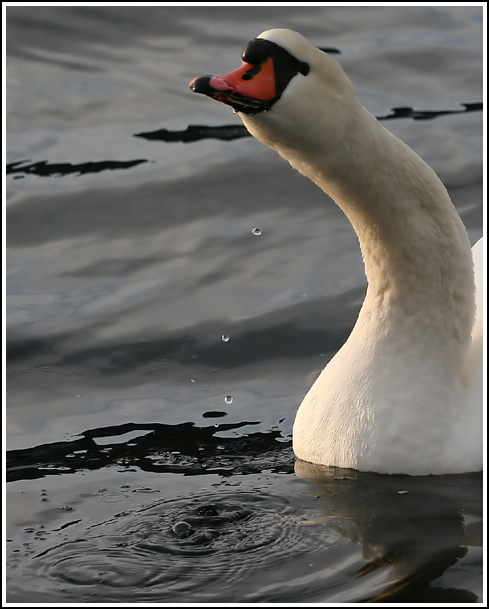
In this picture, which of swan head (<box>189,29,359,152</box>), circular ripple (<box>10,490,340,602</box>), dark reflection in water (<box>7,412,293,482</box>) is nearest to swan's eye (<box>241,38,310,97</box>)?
swan head (<box>189,29,359,152</box>)

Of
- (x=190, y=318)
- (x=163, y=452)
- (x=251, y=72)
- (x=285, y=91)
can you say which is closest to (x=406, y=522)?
(x=163, y=452)

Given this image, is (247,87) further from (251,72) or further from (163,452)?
(163,452)

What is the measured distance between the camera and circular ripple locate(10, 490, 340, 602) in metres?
5.19

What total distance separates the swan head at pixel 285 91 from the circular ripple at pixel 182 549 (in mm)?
1681

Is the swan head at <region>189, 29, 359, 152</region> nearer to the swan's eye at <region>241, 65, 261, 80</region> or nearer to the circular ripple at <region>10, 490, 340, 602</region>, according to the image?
the swan's eye at <region>241, 65, 261, 80</region>

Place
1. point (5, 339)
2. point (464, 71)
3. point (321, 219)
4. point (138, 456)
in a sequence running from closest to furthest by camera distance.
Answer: point (138, 456) → point (5, 339) → point (321, 219) → point (464, 71)

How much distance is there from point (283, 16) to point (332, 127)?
8928 mm

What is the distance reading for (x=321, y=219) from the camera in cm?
1021

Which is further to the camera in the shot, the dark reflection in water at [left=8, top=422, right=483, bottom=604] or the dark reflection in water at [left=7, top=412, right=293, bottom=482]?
the dark reflection in water at [left=7, top=412, right=293, bottom=482]

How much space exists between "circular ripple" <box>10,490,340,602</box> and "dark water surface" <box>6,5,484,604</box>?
0.01 metres

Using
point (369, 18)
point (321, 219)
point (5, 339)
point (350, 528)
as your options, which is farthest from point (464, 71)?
point (350, 528)

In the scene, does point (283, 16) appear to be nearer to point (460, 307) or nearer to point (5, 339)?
point (5, 339)

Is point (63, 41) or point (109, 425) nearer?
point (109, 425)

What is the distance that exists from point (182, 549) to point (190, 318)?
3358 millimetres
